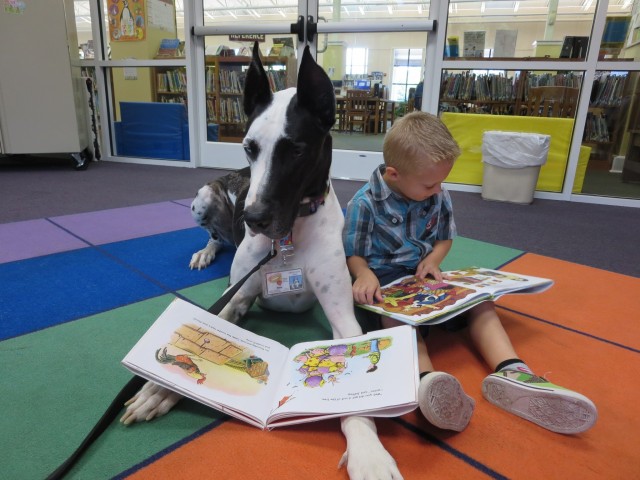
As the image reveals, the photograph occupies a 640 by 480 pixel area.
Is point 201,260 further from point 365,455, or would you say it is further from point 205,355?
point 365,455

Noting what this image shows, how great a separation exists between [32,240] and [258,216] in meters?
1.99

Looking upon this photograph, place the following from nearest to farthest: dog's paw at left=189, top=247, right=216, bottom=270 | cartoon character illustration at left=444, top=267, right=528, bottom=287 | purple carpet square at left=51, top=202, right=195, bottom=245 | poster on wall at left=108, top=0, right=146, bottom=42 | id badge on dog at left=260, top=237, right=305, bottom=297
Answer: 1. id badge on dog at left=260, top=237, right=305, bottom=297
2. cartoon character illustration at left=444, top=267, right=528, bottom=287
3. dog's paw at left=189, top=247, right=216, bottom=270
4. purple carpet square at left=51, top=202, right=195, bottom=245
5. poster on wall at left=108, top=0, right=146, bottom=42

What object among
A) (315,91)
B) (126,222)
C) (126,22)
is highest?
(126,22)

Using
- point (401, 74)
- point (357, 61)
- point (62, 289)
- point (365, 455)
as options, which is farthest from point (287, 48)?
point (365, 455)

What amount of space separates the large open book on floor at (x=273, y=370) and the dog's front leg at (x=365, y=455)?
33mm

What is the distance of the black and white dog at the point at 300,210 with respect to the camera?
977 mm

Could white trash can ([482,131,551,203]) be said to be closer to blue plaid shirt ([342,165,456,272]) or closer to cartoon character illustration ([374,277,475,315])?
blue plaid shirt ([342,165,456,272])

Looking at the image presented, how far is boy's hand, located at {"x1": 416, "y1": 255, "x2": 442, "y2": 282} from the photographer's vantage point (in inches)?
60.1

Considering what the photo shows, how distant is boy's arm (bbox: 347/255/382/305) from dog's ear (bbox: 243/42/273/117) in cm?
63

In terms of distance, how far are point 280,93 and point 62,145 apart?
4.71 metres

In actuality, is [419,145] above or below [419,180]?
above

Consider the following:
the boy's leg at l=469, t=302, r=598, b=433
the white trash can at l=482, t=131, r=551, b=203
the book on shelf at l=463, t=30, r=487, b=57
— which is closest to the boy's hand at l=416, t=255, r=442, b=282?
the boy's leg at l=469, t=302, r=598, b=433

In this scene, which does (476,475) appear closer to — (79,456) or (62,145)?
(79,456)

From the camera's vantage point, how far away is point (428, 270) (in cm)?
154
